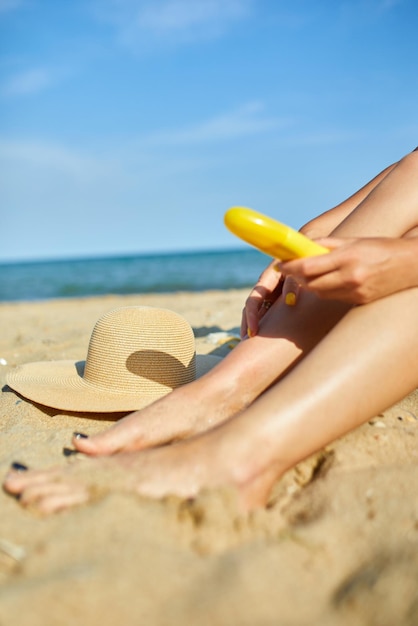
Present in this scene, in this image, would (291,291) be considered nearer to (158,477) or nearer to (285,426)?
(285,426)

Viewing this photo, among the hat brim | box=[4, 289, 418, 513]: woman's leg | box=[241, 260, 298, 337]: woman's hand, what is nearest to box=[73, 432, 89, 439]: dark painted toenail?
the hat brim

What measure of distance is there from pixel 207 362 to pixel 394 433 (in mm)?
1146

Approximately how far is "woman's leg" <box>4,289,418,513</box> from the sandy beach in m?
0.05

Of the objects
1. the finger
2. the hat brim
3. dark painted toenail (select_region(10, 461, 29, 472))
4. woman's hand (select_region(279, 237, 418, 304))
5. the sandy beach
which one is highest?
woman's hand (select_region(279, 237, 418, 304))

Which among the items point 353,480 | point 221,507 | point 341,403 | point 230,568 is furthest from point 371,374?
point 230,568

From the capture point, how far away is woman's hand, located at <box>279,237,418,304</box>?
141 cm

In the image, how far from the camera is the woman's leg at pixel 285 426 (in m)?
1.31

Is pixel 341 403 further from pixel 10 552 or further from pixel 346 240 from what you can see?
pixel 10 552

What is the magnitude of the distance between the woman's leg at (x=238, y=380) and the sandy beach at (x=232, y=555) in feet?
0.83

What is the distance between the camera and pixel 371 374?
146 centimetres

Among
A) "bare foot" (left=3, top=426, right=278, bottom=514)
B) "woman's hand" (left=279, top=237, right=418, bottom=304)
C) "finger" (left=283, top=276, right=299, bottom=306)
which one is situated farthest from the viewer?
"finger" (left=283, top=276, right=299, bottom=306)

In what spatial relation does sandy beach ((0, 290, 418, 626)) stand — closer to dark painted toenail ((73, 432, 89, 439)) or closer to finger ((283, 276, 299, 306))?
dark painted toenail ((73, 432, 89, 439))

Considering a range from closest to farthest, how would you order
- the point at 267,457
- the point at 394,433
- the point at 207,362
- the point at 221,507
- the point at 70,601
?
1. the point at 70,601
2. the point at 221,507
3. the point at 267,457
4. the point at 394,433
5. the point at 207,362

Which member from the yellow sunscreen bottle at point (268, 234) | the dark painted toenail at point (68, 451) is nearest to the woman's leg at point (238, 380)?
the dark painted toenail at point (68, 451)
